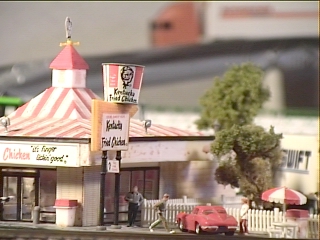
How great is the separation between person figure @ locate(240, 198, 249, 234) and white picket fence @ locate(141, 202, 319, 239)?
10cm

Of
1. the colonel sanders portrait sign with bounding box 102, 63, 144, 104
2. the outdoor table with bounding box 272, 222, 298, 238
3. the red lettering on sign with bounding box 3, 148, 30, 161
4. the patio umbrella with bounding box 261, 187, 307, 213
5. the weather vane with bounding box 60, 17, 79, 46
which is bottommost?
the outdoor table with bounding box 272, 222, 298, 238

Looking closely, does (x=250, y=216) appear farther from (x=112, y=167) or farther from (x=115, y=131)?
(x=115, y=131)

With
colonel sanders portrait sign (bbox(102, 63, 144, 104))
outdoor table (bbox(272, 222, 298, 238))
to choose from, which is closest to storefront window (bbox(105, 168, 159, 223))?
colonel sanders portrait sign (bbox(102, 63, 144, 104))

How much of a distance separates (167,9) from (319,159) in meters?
11.4

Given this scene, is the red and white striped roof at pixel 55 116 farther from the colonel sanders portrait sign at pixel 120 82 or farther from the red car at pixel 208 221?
the red car at pixel 208 221

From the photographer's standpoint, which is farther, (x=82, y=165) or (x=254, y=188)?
(x=254, y=188)

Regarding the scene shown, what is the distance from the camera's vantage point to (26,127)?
13734 mm

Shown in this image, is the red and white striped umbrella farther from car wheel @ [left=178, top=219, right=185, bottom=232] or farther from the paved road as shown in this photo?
car wheel @ [left=178, top=219, right=185, bottom=232]

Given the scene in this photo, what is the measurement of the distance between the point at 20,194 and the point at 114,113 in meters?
2.25

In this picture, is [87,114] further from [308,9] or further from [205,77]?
[308,9]

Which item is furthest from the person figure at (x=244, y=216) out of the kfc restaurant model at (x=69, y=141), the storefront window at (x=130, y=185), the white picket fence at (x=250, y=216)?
the kfc restaurant model at (x=69, y=141)

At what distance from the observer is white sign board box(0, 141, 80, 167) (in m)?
13.5

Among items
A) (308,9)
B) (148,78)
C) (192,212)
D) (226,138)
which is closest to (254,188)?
(226,138)

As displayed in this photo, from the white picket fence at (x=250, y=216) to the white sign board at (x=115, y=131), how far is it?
58.8 inches
